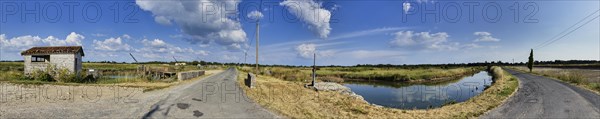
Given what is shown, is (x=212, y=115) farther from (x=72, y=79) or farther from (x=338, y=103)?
(x=72, y=79)

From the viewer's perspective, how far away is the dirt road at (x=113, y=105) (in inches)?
387

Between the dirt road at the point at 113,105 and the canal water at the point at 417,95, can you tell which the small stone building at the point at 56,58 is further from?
the canal water at the point at 417,95

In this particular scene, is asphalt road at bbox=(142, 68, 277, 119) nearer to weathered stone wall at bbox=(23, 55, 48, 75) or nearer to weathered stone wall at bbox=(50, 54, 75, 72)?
weathered stone wall at bbox=(50, 54, 75, 72)

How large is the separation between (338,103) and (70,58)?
26041 millimetres

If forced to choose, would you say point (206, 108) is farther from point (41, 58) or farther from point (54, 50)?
point (41, 58)

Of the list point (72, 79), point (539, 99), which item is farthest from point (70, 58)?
point (539, 99)

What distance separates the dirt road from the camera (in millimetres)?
9820

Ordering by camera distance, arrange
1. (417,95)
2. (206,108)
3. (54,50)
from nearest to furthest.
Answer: (206,108) < (417,95) < (54,50)

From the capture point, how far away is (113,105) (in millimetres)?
11375

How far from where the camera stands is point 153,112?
1012cm

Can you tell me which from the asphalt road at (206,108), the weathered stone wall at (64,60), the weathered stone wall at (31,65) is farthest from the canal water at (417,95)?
the weathered stone wall at (31,65)

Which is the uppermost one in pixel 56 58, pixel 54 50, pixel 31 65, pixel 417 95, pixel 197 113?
pixel 54 50

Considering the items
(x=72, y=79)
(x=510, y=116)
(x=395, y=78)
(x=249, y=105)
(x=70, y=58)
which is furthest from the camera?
(x=395, y=78)

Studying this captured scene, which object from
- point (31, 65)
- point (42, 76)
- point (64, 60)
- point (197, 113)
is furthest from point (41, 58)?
point (197, 113)
